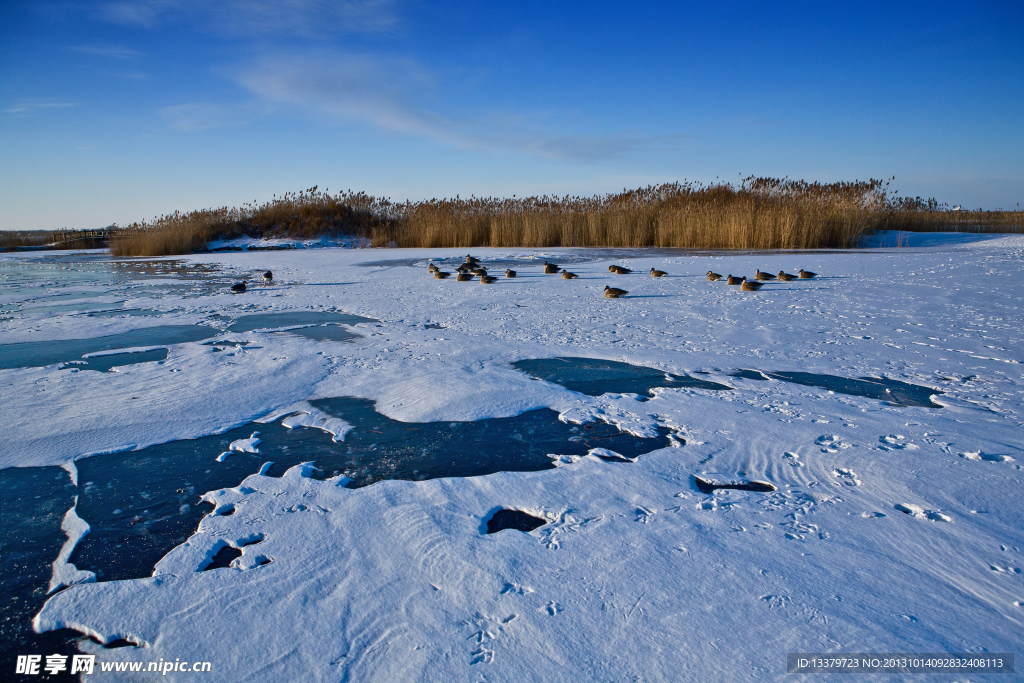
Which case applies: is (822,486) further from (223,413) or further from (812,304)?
(812,304)

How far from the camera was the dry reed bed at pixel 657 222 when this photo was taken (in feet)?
45.4

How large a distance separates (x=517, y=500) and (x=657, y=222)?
14.4m

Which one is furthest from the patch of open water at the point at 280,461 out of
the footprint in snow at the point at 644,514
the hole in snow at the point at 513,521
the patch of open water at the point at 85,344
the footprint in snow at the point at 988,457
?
the patch of open water at the point at 85,344

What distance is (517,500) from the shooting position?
2.01 meters

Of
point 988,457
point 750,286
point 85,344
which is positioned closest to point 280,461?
point 988,457

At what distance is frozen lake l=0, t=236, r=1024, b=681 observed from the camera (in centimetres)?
136

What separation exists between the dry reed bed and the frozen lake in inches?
395

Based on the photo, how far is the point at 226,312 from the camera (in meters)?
5.93

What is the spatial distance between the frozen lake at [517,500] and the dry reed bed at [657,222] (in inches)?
395

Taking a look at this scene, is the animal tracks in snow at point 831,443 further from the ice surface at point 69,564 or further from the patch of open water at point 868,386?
the ice surface at point 69,564

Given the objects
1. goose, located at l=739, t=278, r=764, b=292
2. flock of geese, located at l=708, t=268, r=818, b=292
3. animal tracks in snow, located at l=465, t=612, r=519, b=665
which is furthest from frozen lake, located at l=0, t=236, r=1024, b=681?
flock of geese, located at l=708, t=268, r=818, b=292

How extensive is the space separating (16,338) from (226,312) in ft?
5.55

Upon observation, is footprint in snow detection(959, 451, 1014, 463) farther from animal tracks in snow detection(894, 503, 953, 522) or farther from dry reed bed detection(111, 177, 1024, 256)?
dry reed bed detection(111, 177, 1024, 256)

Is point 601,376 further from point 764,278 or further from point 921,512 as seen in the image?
point 764,278
